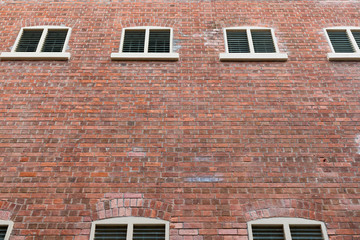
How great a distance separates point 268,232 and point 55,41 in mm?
6622

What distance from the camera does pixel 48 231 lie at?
4.89 metres

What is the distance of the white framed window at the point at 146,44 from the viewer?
7121 mm

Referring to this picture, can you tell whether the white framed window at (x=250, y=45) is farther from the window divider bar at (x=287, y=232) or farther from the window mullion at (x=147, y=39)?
the window divider bar at (x=287, y=232)

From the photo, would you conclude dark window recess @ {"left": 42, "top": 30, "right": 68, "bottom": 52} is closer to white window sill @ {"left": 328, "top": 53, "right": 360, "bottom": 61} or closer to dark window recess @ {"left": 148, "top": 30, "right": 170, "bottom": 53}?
dark window recess @ {"left": 148, "top": 30, "right": 170, "bottom": 53}

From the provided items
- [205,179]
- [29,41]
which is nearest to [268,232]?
[205,179]

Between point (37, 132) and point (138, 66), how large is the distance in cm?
266

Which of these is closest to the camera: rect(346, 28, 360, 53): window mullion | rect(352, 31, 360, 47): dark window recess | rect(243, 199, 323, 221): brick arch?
rect(243, 199, 323, 221): brick arch

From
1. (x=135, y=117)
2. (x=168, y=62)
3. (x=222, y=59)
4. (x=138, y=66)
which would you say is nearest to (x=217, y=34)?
(x=222, y=59)

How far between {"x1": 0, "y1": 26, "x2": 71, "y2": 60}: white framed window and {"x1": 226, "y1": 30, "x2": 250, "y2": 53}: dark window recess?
4.04 meters

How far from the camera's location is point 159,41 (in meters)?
7.62

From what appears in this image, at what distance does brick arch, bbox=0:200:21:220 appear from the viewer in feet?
16.5

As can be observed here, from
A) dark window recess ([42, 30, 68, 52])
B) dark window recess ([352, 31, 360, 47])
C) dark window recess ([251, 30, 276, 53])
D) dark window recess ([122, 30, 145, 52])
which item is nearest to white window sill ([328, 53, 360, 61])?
dark window recess ([352, 31, 360, 47])

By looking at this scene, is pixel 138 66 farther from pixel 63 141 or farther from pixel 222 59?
pixel 63 141

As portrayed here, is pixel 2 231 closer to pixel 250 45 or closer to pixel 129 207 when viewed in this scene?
pixel 129 207
